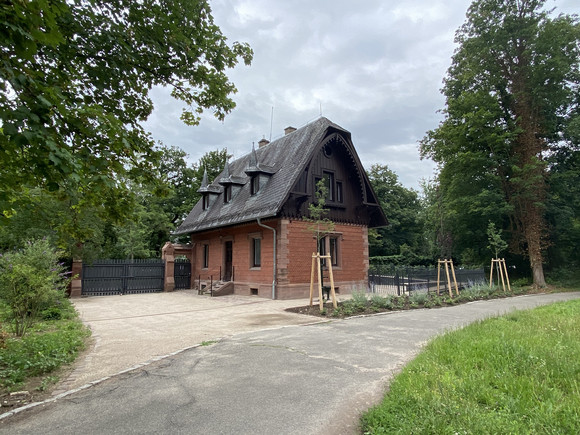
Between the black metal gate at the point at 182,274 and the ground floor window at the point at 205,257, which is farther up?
the ground floor window at the point at 205,257

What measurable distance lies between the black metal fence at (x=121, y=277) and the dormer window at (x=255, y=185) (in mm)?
8433

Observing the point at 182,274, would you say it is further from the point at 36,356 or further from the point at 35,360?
the point at 35,360

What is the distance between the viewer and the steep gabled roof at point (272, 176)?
55.4 feet

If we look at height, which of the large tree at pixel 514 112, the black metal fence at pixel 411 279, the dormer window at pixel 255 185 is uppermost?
the large tree at pixel 514 112

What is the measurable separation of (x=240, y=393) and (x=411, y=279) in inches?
521

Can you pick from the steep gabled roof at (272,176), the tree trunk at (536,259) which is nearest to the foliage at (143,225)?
the steep gabled roof at (272,176)

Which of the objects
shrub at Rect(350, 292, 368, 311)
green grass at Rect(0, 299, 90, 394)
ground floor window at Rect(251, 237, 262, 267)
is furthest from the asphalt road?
ground floor window at Rect(251, 237, 262, 267)

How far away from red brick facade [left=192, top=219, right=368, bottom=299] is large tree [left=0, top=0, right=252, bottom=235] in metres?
9.91

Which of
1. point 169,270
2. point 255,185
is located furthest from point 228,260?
point 255,185

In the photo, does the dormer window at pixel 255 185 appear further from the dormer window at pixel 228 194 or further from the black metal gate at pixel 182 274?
the black metal gate at pixel 182 274

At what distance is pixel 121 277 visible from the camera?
21.0 meters

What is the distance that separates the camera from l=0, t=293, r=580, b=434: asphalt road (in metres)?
3.43

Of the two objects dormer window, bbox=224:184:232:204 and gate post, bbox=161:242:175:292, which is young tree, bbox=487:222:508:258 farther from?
gate post, bbox=161:242:175:292

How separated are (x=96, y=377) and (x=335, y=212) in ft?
50.3
